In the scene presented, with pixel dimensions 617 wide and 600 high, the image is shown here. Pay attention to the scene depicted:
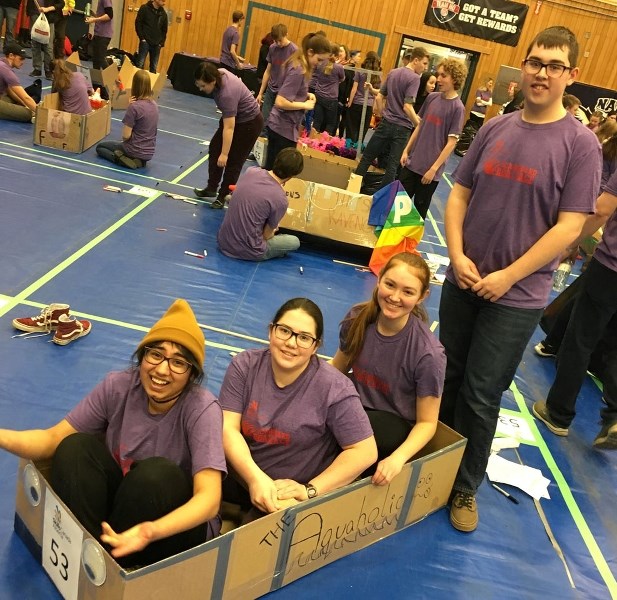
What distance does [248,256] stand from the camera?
16.8 feet

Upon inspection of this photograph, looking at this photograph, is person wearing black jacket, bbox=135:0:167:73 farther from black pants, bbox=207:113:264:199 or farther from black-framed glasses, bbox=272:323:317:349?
black-framed glasses, bbox=272:323:317:349

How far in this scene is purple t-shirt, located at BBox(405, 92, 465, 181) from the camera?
5.54 m

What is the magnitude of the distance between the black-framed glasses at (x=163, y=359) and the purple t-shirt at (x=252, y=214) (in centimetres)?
317

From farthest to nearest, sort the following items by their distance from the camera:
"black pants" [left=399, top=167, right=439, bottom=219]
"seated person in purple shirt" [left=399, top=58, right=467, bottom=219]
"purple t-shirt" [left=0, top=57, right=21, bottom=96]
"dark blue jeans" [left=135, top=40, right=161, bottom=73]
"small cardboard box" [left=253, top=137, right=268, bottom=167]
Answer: "dark blue jeans" [left=135, top=40, right=161, bottom=73] < "small cardboard box" [left=253, top=137, right=268, bottom=167] < "purple t-shirt" [left=0, top=57, right=21, bottom=96] < "black pants" [left=399, top=167, right=439, bottom=219] < "seated person in purple shirt" [left=399, top=58, right=467, bottom=219]

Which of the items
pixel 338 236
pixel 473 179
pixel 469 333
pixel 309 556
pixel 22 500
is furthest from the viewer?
pixel 338 236

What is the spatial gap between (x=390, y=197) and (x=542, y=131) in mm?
3050

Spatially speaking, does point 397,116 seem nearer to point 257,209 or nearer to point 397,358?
point 257,209

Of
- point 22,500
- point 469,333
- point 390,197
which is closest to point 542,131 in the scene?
point 469,333

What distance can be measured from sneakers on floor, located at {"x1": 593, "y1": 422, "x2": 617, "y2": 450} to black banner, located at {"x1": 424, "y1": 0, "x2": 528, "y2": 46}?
44.0 ft

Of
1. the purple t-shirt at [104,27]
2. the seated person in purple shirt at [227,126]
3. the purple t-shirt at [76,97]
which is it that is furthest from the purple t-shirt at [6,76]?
the purple t-shirt at [104,27]

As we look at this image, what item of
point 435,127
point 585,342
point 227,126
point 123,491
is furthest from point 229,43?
point 123,491

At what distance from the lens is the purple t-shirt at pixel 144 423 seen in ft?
6.42

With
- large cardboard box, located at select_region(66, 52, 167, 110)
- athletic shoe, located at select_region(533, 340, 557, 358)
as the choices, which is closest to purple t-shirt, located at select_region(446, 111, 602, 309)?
athletic shoe, located at select_region(533, 340, 557, 358)

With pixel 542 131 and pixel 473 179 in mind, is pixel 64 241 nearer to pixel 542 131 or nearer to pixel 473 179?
pixel 473 179
